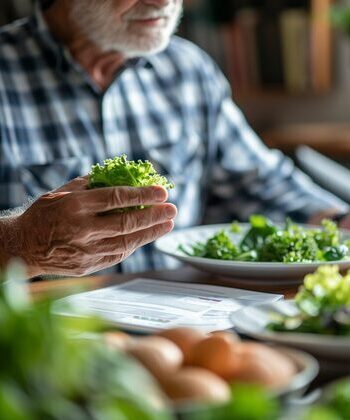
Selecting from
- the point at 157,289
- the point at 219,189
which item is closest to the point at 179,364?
the point at 157,289

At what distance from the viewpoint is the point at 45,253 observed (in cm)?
167

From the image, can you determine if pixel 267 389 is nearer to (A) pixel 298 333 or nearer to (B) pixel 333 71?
(A) pixel 298 333

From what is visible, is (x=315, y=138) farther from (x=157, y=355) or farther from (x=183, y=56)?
(x=157, y=355)

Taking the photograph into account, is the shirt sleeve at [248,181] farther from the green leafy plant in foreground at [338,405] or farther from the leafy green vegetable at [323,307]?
the green leafy plant in foreground at [338,405]

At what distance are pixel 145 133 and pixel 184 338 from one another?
1.60 metres

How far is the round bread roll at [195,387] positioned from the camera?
776mm

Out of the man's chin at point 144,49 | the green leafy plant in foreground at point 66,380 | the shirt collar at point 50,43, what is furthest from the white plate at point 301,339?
the shirt collar at point 50,43

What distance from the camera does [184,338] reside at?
904 millimetres

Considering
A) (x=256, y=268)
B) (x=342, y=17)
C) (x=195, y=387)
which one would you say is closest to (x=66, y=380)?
Result: (x=195, y=387)

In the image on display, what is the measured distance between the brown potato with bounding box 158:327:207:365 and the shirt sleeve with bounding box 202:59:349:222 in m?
1.52

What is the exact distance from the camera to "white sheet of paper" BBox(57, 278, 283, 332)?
133 cm

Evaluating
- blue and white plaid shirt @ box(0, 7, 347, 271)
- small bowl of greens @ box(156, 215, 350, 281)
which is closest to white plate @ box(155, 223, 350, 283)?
small bowl of greens @ box(156, 215, 350, 281)

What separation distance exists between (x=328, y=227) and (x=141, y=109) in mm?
850

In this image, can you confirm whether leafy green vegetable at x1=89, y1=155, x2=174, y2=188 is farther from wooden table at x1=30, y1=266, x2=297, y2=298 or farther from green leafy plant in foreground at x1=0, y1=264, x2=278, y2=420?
green leafy plant in foreground at x1=0, y1=264, x2=278, y2=420
